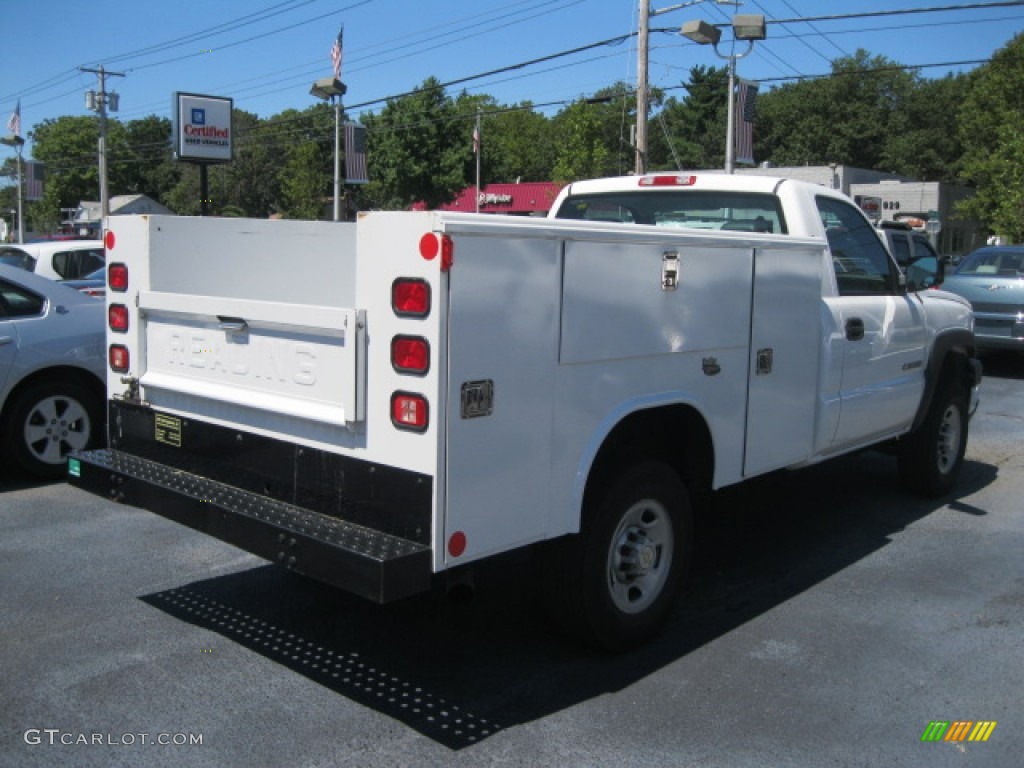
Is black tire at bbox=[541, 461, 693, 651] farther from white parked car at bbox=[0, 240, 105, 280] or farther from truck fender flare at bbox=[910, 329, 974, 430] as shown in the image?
white parked car at bbox=[0, 240, 105, 280]

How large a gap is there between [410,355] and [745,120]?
22.3m

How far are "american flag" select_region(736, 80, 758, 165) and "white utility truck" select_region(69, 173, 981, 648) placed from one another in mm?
18559

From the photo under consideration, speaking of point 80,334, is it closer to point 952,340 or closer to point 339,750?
point 339,750

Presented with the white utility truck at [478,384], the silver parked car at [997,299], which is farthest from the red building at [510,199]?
the white utility truck at [478,384]

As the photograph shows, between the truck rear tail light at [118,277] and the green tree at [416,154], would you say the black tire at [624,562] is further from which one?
the green tree at [416,154]

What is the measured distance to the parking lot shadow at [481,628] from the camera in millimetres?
3945

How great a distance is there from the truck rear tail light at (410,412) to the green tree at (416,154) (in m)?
55.6

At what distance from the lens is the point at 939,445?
714 centimetres

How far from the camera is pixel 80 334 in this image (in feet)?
24.1

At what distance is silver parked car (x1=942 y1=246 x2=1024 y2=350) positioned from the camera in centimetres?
1399

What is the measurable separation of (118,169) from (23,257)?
91.8 m

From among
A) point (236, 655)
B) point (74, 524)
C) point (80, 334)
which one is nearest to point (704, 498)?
point (236, 655)

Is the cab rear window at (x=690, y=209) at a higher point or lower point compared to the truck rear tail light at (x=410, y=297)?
higher

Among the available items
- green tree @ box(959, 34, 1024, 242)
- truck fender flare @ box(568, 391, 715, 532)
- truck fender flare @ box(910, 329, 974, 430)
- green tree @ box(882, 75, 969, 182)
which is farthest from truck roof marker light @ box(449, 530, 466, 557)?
green tree @ box(882, 75, 969, 182)
